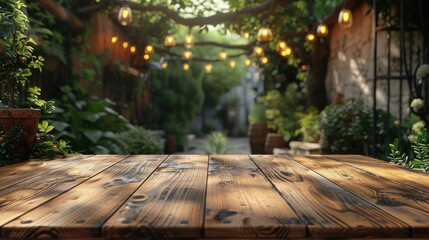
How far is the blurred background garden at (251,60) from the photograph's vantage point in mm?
2623

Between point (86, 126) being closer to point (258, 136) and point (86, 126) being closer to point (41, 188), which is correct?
point (41, 188)

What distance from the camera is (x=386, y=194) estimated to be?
1.25 meters

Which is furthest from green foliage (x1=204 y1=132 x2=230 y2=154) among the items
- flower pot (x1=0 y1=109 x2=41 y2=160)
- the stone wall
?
flower pot (x1=0 y1=109 x2=41 y2=160)

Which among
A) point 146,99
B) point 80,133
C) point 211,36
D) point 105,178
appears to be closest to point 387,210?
point 105,178

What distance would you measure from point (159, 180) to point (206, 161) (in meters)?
0.64

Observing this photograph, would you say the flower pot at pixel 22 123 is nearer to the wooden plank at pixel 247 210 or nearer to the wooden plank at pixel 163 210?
the wooden plank at pixel 163 210

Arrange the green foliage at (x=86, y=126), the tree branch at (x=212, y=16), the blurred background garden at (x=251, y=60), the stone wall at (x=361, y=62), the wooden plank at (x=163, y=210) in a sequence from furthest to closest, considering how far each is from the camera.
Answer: the tree branch at (x=212, y=16), the stone wall at (x=361, y=62), the green foliage at (x=86, y=126), the blurred background garden at (x=251, y=60), the wooden plank at (x=163, y=210)

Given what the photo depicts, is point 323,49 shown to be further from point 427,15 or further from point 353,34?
point 427,15

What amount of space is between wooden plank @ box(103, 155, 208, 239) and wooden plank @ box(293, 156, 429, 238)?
440 millimetres

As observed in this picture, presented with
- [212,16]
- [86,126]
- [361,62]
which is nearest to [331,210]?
[86,126]

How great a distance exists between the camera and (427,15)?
4633mm

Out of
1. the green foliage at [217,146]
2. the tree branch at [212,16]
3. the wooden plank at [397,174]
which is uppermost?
the tree branch at [212,16]

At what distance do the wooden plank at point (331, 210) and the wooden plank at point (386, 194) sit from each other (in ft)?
0.10

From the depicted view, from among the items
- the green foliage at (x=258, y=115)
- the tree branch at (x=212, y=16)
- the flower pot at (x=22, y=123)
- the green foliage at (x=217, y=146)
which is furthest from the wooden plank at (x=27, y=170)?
the green foliage at (x=258, y=115)
